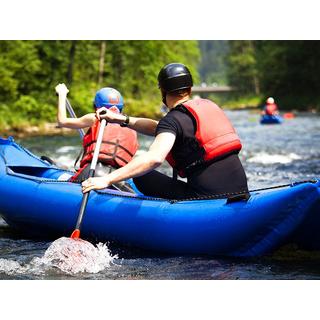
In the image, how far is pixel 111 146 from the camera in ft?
16.1

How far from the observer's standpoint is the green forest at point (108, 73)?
19516 millimetres

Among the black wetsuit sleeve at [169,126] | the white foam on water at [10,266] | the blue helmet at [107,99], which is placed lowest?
the white foam on water at [10,266]

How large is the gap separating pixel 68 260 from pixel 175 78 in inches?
50.6

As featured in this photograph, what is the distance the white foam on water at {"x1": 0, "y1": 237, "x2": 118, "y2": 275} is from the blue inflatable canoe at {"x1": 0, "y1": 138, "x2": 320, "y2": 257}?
0.27 metres

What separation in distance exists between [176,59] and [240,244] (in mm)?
23640

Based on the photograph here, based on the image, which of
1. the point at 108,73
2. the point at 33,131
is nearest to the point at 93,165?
the point at 33,131

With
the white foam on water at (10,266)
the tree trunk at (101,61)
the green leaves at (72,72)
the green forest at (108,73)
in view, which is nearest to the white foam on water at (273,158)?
the white foam on water at (10,266)

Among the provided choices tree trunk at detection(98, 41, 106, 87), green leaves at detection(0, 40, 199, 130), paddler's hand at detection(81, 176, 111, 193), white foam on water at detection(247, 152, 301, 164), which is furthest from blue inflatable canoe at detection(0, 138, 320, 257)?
tree trunk at detection(98, 41, 106, 87)

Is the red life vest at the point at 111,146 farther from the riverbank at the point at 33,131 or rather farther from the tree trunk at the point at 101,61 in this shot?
the tree trunk at the point at 101,61

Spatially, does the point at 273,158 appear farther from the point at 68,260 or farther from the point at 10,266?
the point at 10,266

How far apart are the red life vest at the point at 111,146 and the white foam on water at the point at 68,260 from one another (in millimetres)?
892

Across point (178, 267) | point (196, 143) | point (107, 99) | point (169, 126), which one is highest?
point (107, 99)

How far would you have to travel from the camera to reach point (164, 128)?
12.2ft
